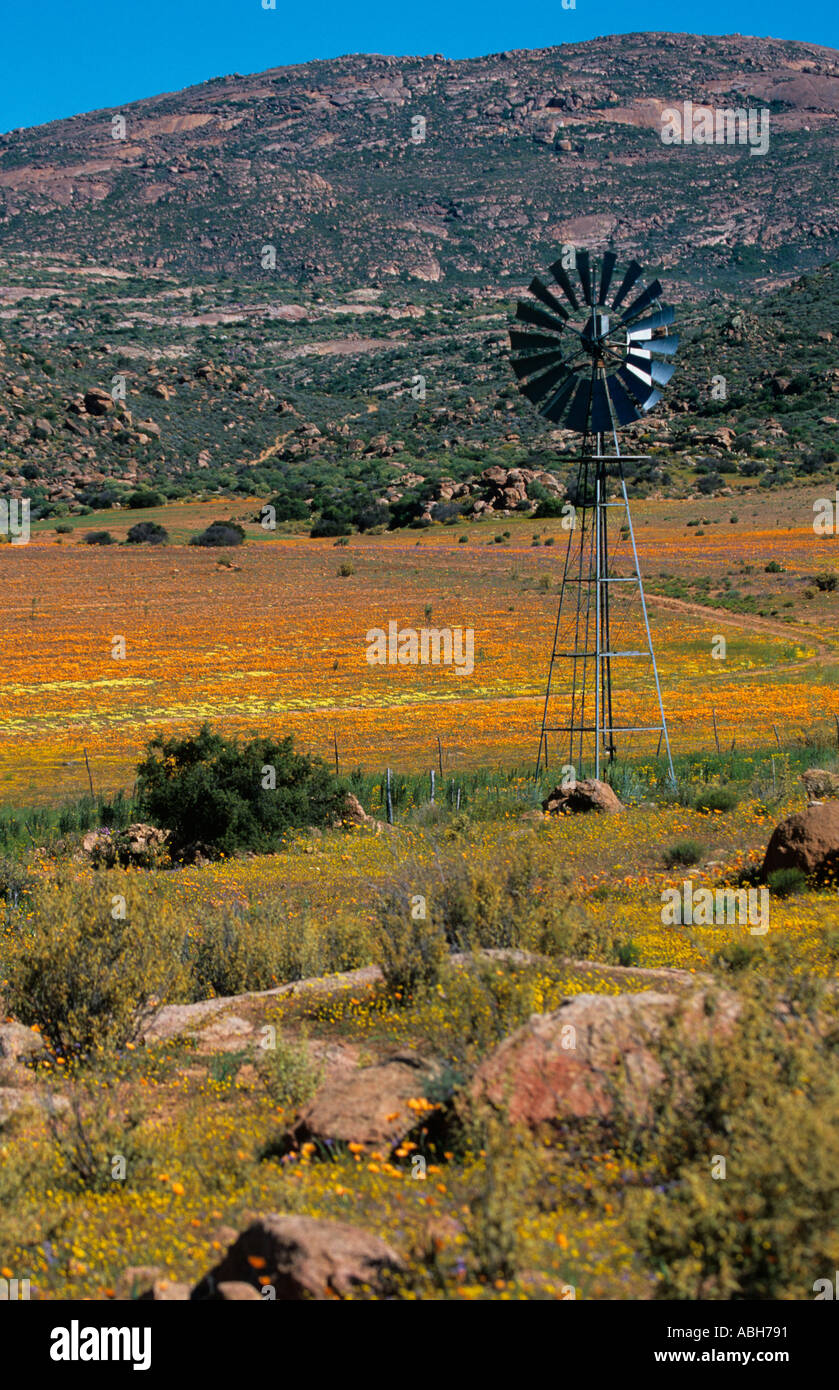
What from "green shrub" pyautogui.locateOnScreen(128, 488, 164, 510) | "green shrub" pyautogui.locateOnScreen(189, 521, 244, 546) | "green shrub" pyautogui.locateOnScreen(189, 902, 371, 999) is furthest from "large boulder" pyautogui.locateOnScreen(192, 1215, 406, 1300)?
"green shrub" pyautogui.locateOnScreen(128, 488, 164, 510)

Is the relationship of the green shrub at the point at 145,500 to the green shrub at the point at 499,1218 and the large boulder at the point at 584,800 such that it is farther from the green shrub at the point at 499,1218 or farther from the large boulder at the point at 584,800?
the green shrub at the point at 499,1218

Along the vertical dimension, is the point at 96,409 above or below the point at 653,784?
above

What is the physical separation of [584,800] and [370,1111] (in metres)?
13.7

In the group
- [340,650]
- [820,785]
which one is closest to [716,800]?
[820,785]

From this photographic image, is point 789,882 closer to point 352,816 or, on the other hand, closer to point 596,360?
point 352,816

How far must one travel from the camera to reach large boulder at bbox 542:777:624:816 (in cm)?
2089

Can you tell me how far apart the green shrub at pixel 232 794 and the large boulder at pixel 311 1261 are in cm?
1572

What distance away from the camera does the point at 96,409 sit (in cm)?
10812

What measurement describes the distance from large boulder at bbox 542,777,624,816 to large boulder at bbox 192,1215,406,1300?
1545 centimetres

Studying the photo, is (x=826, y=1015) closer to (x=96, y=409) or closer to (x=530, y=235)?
(x=96, y=409)

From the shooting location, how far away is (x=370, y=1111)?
25.2 feet

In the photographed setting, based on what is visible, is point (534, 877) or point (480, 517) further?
point (480, 517)
